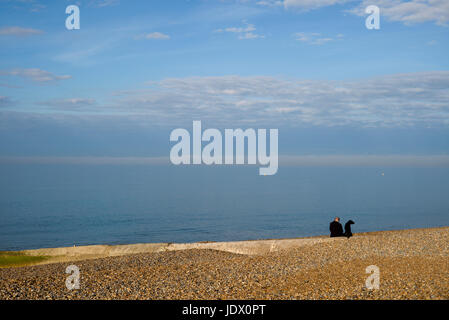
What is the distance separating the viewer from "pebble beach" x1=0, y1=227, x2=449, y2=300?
10.7m

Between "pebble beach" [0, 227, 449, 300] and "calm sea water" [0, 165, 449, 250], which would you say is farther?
"calm sea water" [0, 165, 449, 250]

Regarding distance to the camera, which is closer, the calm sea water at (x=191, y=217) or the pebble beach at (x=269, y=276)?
the pebble beach at (x=269, y=276)

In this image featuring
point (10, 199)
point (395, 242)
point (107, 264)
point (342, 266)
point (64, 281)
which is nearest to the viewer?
point (64, 281)

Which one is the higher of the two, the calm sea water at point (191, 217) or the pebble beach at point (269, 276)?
the pebble beach at point (269, 276)

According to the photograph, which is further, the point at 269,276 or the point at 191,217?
the point at 191,217

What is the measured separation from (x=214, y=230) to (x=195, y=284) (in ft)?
88.6

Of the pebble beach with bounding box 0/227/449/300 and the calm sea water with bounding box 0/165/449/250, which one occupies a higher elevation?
the pebble beach with bounding box 0/227/449/300

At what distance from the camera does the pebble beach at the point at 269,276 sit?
10.7 m

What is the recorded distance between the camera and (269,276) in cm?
1279

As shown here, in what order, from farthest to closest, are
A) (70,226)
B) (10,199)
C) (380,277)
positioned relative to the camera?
(10,199) → (70,226) → (380,277)

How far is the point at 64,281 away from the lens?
1270 cm
